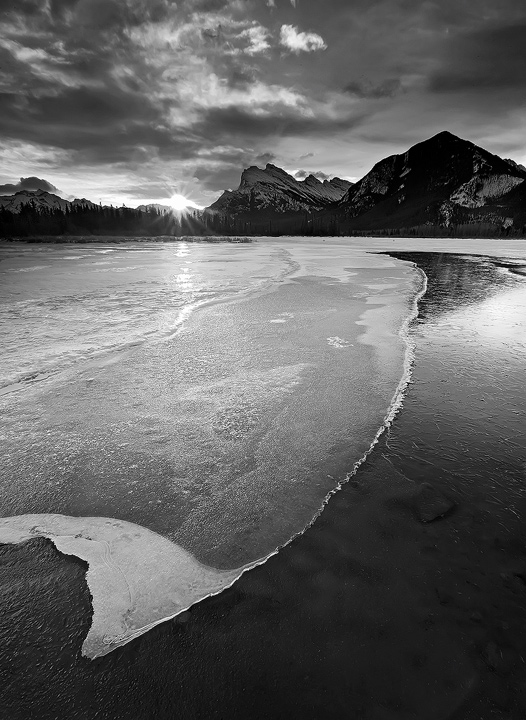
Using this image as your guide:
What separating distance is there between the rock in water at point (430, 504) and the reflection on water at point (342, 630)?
0.05m

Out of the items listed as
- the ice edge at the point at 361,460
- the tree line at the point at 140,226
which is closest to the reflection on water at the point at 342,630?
the ice edge at the point at 361,460

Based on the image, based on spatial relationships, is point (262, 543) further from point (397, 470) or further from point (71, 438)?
point (71, 438)

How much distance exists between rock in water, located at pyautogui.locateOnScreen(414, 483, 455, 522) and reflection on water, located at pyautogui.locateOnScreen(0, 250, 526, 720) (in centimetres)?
5

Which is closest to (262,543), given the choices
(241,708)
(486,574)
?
(241,708)

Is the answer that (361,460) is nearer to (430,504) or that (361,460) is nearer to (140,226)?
(430,504)

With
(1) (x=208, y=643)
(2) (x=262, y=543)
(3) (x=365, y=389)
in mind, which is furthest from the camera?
(3) (x=365, y=389)

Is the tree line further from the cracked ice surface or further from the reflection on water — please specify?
the reflection on water

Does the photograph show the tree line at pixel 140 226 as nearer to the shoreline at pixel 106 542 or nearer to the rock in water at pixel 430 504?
the shoreline at pixel 106 542

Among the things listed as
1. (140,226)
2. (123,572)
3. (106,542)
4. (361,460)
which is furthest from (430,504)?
(140,226)

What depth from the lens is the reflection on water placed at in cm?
167

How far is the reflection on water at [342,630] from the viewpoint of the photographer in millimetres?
1670

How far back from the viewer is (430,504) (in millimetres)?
2877

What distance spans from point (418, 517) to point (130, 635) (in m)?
2.12

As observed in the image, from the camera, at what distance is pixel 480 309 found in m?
9.89
